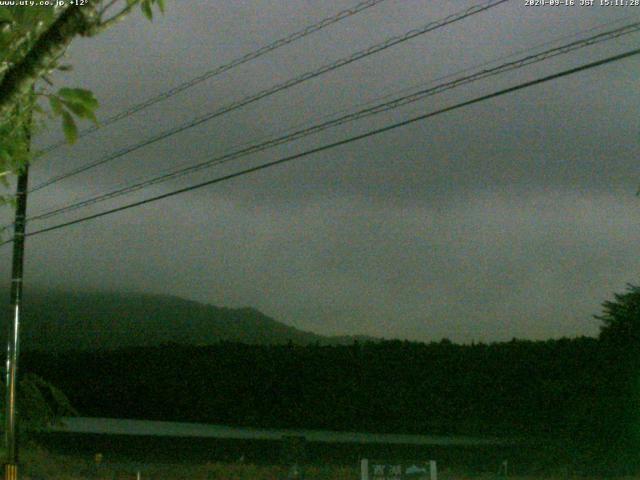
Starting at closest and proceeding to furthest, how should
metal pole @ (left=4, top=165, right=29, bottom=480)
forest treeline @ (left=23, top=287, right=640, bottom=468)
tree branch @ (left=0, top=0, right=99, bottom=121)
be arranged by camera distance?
tree branch @ (left=0, top=0, right=99, bottom=121) < metal pole @ (left=4, top=165, right=29, bottom=480) < forest treeline @ (left=23, top=287, right=640, bottom=468)

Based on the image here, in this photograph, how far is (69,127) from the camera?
179 inches

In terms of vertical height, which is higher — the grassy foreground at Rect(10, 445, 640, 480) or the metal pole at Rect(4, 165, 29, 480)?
the metal pole at Rect(4, 165, 29, 480)

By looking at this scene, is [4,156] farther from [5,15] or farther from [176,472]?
[176,472]

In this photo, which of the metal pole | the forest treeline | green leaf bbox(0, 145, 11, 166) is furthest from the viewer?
the forest treeline

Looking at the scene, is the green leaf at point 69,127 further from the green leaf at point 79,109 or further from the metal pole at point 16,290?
the metal pole at point 16,290

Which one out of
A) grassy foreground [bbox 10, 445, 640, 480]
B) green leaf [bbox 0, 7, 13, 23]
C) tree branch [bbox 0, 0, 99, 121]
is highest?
green leaf [bbox 0, 7, 13, 23]

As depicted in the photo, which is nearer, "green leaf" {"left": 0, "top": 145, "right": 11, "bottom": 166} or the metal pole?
"green leaf" {"left": 0, "top": 145, "right": 11, "bottom": 166}

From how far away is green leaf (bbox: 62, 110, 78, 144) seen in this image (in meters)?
4.55

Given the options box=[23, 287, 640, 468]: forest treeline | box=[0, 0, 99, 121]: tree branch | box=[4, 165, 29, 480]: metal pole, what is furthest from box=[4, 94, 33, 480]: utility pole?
box=[0, 0, 99, 121]: tree branch

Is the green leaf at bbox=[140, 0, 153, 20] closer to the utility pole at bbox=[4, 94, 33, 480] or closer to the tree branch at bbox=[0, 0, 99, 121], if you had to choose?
the tree branch at bbox=[0, 0, 99, 121]

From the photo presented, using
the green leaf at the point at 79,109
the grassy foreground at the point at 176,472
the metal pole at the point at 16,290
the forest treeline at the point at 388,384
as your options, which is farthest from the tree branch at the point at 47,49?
the forest treeline at the point at 388,384

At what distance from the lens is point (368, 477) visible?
11.8 meters

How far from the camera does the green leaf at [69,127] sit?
4.55m

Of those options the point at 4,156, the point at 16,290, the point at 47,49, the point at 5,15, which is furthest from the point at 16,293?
the point at 47,49
